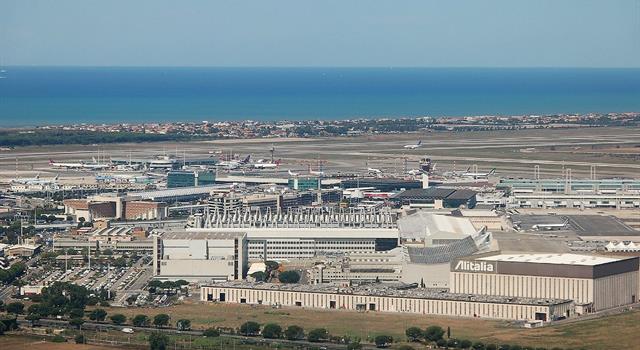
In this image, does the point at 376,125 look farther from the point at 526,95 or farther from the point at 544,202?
the point at 526,95

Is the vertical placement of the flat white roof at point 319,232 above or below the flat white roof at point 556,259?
above

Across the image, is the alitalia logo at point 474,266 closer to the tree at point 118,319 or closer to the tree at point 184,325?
the tree at point 184,325

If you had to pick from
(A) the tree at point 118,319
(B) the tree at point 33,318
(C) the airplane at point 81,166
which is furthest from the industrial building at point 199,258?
(C) the airplane at point 81,166

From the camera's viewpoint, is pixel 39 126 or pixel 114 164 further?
pixel 39 126

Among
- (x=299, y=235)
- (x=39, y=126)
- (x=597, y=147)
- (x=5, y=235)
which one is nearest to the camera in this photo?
(x=299, y=235)

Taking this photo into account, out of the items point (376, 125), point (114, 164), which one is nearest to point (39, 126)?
point (376, 125)

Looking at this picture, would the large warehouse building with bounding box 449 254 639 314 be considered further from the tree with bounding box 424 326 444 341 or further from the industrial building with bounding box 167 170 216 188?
the industrial building with bounding box 167 170 216 188
